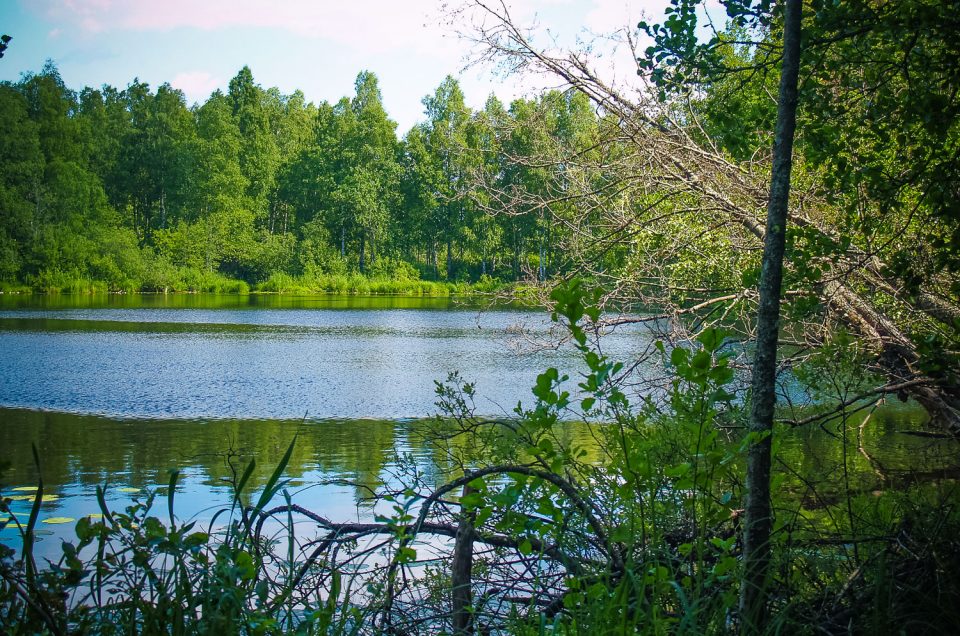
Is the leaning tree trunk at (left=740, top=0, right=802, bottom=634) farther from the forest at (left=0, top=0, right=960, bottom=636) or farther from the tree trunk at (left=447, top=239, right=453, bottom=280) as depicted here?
the tree trunk at (left=447, top=239, right=453, bottom=280)

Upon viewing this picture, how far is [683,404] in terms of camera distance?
11.7 ft

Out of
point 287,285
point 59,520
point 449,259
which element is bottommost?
point 59,520

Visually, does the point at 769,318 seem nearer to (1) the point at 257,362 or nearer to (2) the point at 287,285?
(1) the point at 257,362

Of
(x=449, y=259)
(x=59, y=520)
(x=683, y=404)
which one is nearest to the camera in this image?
(x=683, y=404)

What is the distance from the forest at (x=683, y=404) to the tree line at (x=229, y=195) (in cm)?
4430

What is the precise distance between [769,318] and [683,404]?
3.04 feet

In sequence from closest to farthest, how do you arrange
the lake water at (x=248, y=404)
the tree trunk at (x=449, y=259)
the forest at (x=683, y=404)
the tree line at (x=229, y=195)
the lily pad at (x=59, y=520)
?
the forest at (x=683, y=404), the lily pad at (x=59, y=520), the lake water at (x=248, y=404), the tree line at (x=229, y=195), the tree trunk at (x=449, y=259)

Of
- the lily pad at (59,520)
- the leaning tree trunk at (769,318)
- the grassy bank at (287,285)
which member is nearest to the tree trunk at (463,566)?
the leaning tree trunk at (769,318)

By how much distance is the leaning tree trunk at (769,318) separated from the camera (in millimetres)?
2689

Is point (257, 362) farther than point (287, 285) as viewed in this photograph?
No

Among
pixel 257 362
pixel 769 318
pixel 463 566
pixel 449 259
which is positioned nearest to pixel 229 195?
pixel 449 259

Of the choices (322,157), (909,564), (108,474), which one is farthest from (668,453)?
(322,157)

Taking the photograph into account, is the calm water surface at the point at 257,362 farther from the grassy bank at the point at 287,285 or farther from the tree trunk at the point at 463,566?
the grassy bank at the point at 287,285

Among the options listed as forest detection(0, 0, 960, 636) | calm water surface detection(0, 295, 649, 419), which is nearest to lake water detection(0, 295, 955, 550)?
calm water surface detection(0, 295, 649, 419)
